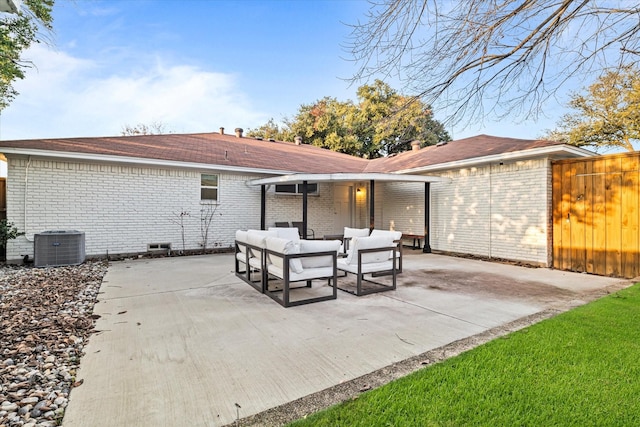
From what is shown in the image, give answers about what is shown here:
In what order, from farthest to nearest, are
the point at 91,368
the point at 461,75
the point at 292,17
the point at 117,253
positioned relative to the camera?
the point at 117,253 → the point at 292,17 → the point at 461,75 → the point at 91,368

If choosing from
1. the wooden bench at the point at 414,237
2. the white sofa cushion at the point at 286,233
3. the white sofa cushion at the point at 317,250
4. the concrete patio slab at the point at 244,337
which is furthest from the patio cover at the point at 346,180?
the white sofa cushion at the point at 317,250

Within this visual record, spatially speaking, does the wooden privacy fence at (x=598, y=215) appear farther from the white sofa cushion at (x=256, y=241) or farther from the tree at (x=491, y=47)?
the white sofa cushion at (x=256, y=241)

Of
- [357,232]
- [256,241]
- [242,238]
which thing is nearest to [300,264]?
[256,241]

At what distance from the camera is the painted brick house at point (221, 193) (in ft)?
26.4

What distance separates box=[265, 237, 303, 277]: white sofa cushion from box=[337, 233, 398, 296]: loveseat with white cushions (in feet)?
3.19

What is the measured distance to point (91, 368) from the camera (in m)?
2.74

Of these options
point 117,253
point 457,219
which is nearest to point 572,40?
point 457,219

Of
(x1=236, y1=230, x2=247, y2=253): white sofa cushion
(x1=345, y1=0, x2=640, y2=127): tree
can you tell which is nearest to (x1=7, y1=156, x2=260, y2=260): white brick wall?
(x1=236, y1=230, x2=247, y2=253): white sofa cushion

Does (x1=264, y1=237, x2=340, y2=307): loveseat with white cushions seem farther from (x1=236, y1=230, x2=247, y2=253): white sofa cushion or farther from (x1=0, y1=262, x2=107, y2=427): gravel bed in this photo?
(x1=0, y1=262, x2=107, y2=427): gravel bed

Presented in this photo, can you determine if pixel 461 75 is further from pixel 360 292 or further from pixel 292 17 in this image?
pixel 292 17

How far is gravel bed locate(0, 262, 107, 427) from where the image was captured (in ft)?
7.16

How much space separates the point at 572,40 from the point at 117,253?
11.0 meters

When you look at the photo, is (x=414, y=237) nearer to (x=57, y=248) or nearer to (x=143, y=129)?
(x=57, y=248)

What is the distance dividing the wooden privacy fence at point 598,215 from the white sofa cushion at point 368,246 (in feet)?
16.7
